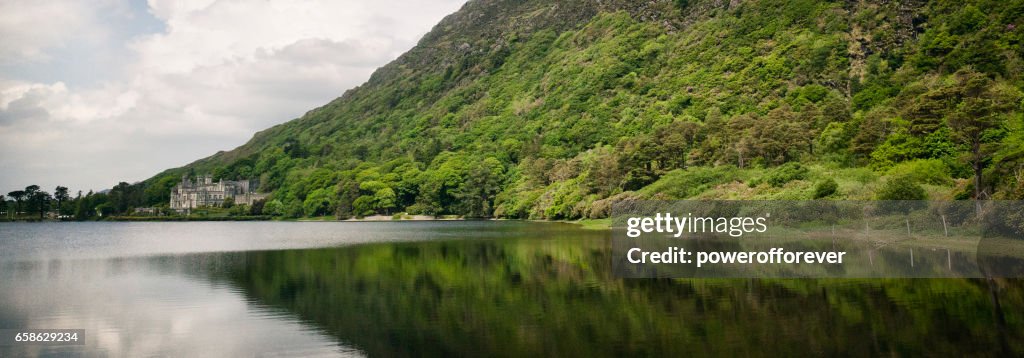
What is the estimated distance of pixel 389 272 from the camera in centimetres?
3297

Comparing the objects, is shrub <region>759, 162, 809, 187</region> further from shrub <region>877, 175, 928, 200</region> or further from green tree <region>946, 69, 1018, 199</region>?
shrub <region>877, 175, 928, 200</region>

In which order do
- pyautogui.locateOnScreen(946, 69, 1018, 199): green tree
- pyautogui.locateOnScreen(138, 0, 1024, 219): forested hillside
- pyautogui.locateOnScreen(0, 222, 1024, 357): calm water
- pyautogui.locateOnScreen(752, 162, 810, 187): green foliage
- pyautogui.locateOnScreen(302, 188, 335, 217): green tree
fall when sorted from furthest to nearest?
pyautogui.locateOnScreen(302, 188, 335, 217): green tree
pyautogui.locateOnScreen(752, 162, 810, 187): green foliage
pyautogui.locateOnScreen(138, 0, 1024, 219): forested hillside
pyautogui.locateOnScreen(946, 69, 1018, 199): green tree
pyautogui.locateOnScreen(0, 222, 1024, 357): calm water

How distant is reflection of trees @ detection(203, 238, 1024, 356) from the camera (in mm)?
15727

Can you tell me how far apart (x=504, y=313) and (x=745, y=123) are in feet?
245

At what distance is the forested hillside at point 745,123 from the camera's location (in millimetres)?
54969

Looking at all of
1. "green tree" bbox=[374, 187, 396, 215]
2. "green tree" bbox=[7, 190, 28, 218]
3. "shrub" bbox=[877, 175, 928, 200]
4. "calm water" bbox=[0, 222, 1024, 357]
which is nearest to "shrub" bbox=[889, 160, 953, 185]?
"shrub" bbox=[877, 175, 928, 200]

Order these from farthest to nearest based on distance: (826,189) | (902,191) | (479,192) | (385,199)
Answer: (385,199) < (479,192) < (826,189) < (902,191)

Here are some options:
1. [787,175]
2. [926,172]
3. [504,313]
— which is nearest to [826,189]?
[926,172]

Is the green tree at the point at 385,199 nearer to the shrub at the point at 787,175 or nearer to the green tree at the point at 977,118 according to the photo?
the shrub at the point at 787,175

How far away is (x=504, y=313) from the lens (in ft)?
67.1

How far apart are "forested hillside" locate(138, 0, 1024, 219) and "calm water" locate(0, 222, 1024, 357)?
20990 mm

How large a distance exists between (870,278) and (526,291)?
44.5 ft

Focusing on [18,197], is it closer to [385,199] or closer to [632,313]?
[385,199]

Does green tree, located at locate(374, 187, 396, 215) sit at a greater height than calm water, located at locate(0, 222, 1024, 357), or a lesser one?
greater
